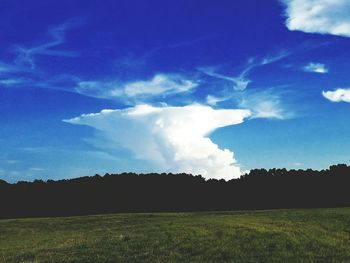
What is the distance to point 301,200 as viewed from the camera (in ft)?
393

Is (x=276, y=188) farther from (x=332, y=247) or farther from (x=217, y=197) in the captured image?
(x=332, y=247)

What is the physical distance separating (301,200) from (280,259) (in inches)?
3916

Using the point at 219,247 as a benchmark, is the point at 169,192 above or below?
above

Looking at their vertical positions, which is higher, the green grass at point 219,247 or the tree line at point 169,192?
the tree line at point 169,192

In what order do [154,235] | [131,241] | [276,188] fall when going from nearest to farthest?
[131,241] < [154,235] < [276,188]

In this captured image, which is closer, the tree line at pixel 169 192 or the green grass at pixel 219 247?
the green grass at pixel 219 247

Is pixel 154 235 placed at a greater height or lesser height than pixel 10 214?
lesser

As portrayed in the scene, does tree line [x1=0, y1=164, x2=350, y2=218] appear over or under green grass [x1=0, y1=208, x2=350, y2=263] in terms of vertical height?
over

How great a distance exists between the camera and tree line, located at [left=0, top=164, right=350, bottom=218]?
125m

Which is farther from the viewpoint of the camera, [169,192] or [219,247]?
[169,192]

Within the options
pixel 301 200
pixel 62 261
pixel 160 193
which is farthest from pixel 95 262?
pixel 160 193

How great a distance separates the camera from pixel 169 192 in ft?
477

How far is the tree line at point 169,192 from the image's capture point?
409 ft

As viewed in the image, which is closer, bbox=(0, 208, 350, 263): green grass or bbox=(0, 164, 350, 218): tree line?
bbox=(0, 208, 350, 263): green grass
